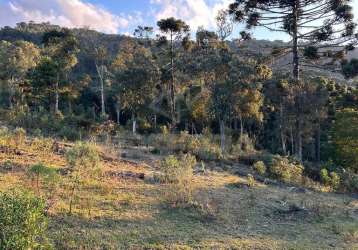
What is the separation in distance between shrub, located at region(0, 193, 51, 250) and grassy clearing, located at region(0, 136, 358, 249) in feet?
4.72

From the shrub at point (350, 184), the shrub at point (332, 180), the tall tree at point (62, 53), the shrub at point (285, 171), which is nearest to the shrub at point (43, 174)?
the shrub at point (285, 171)

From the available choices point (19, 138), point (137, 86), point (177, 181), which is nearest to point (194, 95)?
point (137, 86)

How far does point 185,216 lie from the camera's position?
732 cm

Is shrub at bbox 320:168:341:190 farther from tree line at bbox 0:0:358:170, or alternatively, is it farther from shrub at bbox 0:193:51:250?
shrub at bbox 0:193:51:250

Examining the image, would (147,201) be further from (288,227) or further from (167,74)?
(167,74)

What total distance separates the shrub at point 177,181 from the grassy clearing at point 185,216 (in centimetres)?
20

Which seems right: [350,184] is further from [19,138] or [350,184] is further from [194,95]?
[194,95]

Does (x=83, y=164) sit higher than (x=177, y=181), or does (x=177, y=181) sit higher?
(x=83, y=164)

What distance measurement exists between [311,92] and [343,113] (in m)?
2.24

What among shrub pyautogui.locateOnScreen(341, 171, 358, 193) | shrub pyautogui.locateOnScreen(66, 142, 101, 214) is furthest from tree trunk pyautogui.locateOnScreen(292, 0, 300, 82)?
shrub pyautogui.locateOnScreen(66, 142, 101, 214)

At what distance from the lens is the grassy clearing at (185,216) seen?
6.09 m

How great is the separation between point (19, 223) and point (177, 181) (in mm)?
5321

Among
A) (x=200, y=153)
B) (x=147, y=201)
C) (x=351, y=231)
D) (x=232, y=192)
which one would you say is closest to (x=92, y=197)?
(x=147, y=201)

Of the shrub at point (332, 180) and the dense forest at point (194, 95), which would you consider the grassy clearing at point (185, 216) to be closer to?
the shrub at point (332, 180)
